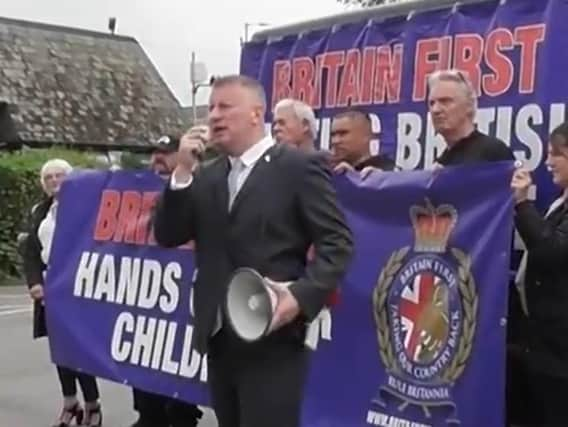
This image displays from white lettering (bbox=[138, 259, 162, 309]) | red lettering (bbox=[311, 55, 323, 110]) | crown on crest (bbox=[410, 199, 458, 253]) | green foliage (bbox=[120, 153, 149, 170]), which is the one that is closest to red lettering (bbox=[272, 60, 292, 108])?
red lettering (bbox=[311, 55, 323, 110])

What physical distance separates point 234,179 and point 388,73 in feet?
8.66

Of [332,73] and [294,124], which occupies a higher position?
[332,73]

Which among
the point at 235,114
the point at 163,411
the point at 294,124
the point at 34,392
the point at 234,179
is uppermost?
the point at 294,124

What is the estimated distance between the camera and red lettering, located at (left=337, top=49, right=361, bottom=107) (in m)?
7.45

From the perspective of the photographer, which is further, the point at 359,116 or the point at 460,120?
the point at 359,116

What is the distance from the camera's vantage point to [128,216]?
8008 mm

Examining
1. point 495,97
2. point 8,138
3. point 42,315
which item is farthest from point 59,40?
point 495,97

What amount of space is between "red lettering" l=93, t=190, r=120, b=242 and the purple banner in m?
1.15

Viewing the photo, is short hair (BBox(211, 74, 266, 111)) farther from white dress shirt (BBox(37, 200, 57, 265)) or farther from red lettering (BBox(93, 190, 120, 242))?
white dress shirt (BBox(37, 200, 57, 265))

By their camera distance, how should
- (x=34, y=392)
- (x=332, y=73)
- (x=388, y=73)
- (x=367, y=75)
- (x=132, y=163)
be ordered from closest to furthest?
1. (x=388, y=73)
2. (x=367, y=75)
3. (x=332, y=73)
4. (x=34, y=392)
5. (x=132, y=163)

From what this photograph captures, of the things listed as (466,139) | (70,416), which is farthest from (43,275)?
(466,139)

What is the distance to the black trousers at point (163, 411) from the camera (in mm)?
7806

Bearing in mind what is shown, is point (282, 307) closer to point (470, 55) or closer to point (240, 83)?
point (240, 83)

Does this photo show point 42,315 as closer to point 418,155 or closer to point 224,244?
point 418,155
